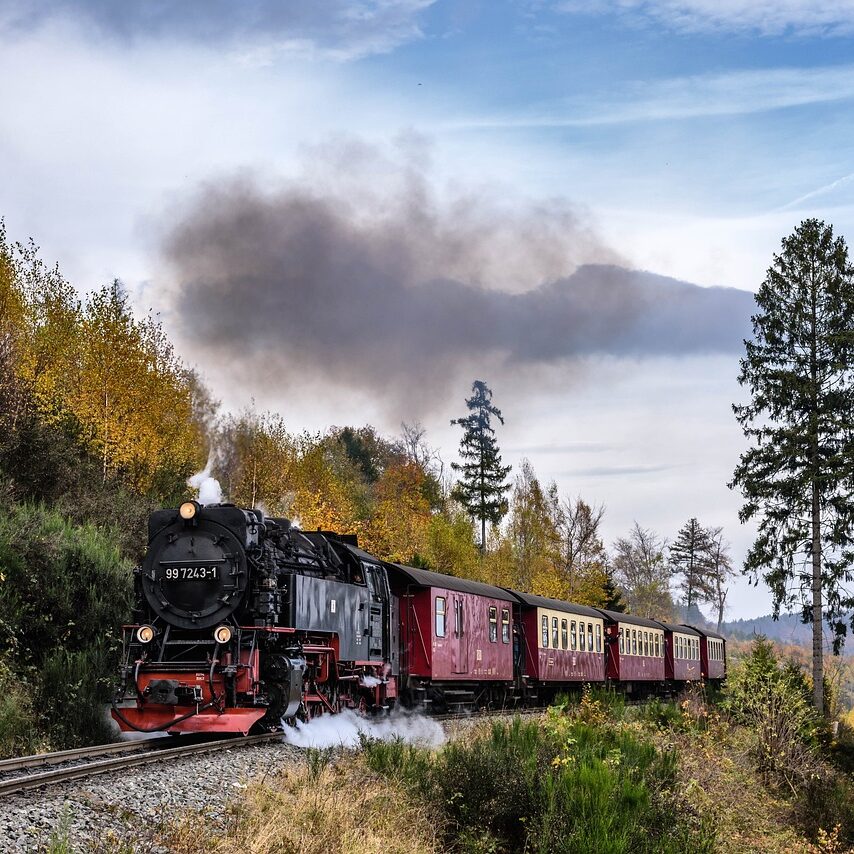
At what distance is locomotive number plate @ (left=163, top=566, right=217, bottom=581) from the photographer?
14.5 metres

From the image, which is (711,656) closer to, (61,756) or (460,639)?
(460,639)

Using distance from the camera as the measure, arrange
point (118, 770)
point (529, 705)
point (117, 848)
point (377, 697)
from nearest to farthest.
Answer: point (117, 848), point (118, 770), point (377, 697), point (529, 705)

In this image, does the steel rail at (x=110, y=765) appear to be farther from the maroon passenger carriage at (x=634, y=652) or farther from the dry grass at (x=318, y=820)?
the maroon passenger carriage at (x=634, y=652)

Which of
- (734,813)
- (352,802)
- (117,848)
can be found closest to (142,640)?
(352,802)

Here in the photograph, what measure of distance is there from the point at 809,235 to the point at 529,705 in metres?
21.4

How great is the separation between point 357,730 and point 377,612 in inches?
139

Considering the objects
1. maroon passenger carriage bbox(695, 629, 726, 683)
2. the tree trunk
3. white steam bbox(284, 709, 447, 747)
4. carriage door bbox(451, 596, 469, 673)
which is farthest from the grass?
maroon passenger carriage bbox(695, 629, 726, 683)

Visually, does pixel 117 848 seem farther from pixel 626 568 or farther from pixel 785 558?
pixel 626 568

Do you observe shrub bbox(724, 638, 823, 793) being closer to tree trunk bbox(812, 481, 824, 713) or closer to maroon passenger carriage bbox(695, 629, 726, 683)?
tree trunk bbox(812, 481, 824, 713)

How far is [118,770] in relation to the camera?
34.3 feet

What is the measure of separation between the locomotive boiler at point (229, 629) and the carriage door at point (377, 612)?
1.55 meters

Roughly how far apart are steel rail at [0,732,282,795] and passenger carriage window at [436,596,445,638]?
678cm

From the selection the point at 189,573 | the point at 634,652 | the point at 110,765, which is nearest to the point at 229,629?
the point at 189,573

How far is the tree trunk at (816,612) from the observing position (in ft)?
110
